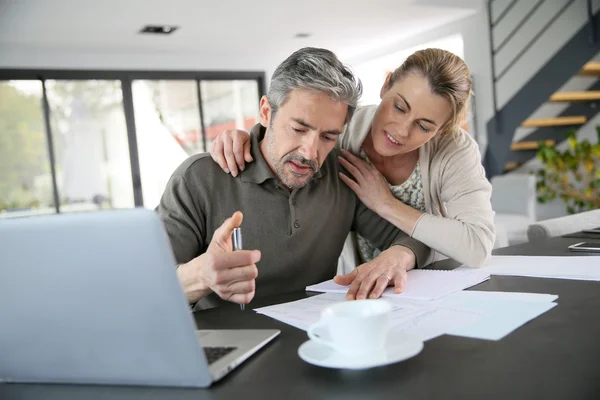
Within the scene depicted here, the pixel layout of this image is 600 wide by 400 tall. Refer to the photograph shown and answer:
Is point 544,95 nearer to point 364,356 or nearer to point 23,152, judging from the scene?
point 364,356

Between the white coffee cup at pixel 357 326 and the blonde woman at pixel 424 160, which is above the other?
the blonde woman at pixel 424 160

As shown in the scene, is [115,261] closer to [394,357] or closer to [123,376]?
[123,376]

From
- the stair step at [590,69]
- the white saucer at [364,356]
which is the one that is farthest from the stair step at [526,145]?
the white saucer at [364,356]

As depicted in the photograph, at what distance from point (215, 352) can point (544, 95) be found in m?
5.65

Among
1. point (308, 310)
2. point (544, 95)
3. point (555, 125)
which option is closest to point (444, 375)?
point (308, 310)

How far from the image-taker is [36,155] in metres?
6.83

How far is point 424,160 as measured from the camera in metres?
1.86

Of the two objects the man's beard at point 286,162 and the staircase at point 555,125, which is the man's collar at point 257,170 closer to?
the man's beard at point 286,162

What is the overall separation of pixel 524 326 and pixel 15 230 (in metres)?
0.78

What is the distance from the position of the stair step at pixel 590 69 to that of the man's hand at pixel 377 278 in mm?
5026

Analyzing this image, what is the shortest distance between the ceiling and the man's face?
4.03 meters

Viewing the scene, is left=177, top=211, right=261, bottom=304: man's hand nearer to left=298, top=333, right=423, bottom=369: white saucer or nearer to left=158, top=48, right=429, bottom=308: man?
left=298, top=333, right=423, bottom=369: white saucer

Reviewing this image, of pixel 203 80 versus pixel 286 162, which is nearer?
pixel 286 162

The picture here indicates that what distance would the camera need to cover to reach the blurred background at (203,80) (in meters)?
5.55
